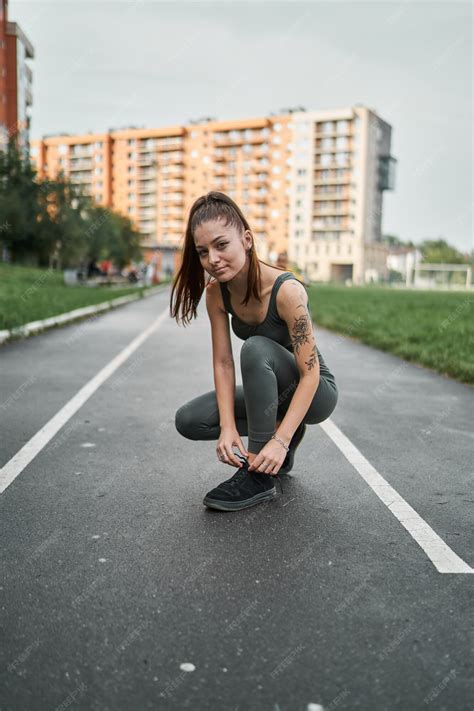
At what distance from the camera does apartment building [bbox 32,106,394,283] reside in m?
114

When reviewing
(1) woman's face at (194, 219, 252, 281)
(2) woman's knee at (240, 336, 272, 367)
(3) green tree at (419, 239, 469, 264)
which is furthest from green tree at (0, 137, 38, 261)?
(3) green tree at (419, 239, 469, 264)

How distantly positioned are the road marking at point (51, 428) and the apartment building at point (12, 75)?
196 ft

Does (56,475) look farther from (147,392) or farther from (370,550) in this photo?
(147,392)

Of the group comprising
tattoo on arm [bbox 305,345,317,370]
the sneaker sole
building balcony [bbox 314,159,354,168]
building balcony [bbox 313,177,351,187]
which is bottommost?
the sneaker sole

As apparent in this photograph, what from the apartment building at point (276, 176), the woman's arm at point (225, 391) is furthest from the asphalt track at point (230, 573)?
the apartment building at point (276, 176)

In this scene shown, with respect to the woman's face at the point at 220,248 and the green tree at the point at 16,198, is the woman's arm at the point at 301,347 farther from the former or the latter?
the green tree at the point at 16,198

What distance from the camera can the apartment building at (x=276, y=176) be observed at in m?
114

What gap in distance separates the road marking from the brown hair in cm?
146

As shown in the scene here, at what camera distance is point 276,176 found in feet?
402

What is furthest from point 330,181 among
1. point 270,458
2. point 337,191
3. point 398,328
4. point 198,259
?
point 270,458

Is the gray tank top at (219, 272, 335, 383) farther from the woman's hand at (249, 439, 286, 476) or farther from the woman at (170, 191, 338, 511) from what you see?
the woman's hand at (249, 439, 286, 476)

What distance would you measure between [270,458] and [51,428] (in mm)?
2805

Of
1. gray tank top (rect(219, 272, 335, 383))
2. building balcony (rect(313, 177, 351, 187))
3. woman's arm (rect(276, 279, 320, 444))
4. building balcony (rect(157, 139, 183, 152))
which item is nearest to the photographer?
woman's arm (rect(276, 279, 320, 444))

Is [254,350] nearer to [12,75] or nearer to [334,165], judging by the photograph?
[12,75]
